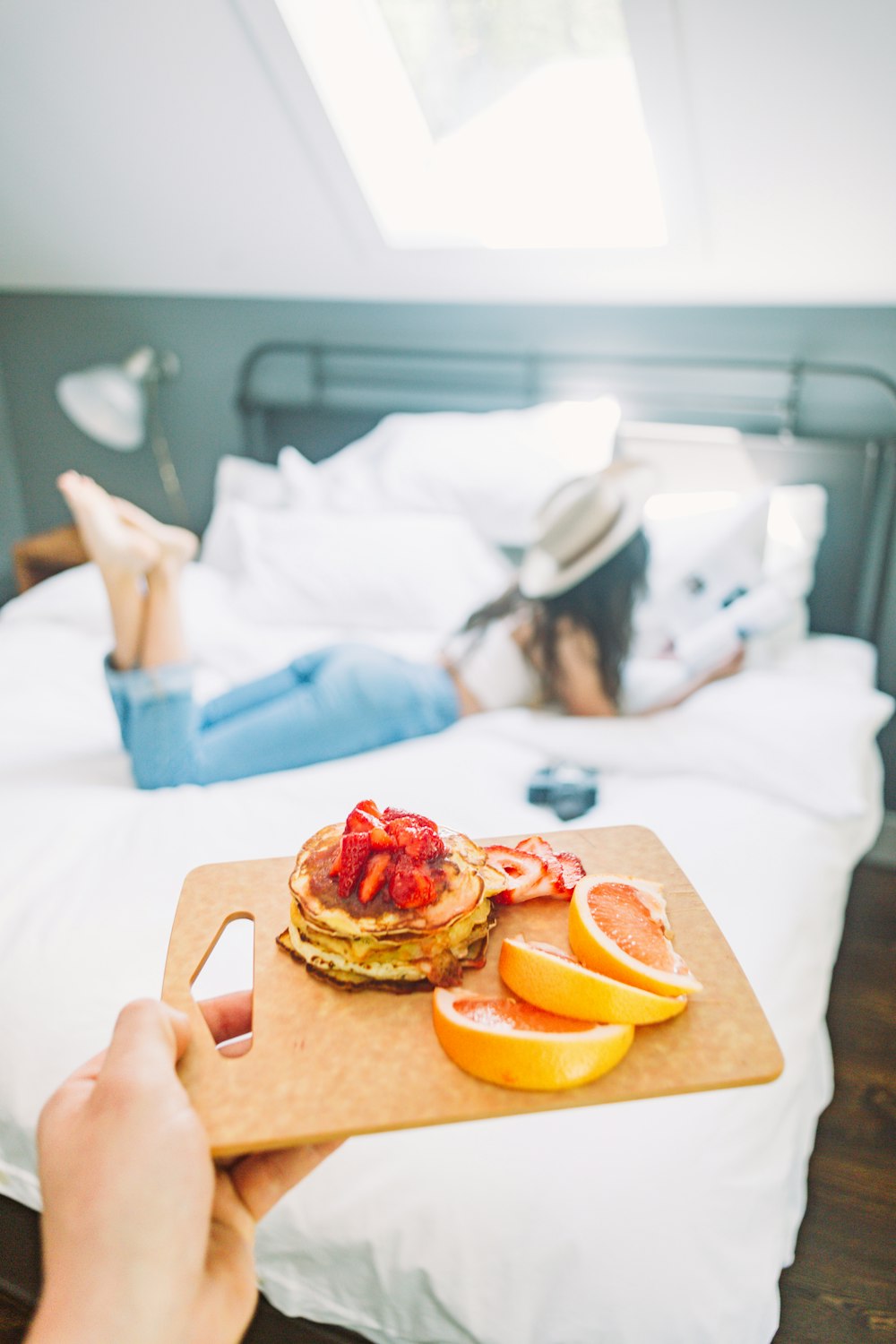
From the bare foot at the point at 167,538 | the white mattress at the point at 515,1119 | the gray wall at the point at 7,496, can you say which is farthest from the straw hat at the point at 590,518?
the gray wall at the point at 7,496

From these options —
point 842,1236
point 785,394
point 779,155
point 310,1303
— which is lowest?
point 842,1236

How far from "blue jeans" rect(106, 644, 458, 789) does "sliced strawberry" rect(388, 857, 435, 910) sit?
0.92m

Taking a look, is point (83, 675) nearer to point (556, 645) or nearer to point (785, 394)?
point (556, 645)

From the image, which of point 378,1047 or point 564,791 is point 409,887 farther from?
point 564,791

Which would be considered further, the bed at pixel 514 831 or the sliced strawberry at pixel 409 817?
the bed at pixel 514 831

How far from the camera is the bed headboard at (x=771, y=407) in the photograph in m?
2.16

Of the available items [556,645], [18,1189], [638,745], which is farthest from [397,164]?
[18,1189]

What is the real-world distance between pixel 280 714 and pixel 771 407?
4.92 feet

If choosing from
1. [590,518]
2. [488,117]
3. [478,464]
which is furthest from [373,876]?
[488,117]

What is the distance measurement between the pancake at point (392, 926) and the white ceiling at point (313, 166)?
1.65 metres

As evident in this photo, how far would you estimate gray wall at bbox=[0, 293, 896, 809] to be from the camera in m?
2.20

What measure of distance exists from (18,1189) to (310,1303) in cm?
35

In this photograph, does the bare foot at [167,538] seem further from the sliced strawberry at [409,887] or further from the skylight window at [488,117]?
the skylight window at [488,117]

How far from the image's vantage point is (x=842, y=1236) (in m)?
1.23
